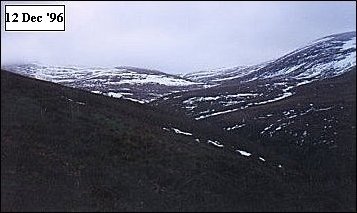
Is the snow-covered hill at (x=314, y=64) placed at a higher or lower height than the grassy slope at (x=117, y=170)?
lower

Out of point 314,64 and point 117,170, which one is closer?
point 117,170

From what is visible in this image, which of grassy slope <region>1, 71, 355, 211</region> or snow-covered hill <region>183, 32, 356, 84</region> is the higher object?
grassy slope <region>1, 71, 355, 211</region>

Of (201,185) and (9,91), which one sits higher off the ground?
(9,91)

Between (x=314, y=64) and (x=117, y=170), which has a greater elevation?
(x=117, y=170)

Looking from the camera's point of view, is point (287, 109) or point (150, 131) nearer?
point (150, 131)

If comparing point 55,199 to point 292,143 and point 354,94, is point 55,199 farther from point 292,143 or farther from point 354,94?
point 354,94

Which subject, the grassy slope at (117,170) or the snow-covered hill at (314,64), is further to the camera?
the snow-covered hill at (314,64)

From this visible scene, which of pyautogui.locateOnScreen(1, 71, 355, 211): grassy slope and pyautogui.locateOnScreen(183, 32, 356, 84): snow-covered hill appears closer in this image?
pyautogui.locateOnScreen(1, 71, 355, 211): grassy slope

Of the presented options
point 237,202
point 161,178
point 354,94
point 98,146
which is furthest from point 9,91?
point 354,94
